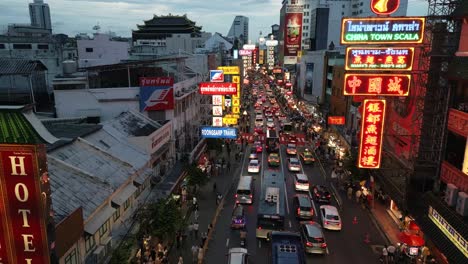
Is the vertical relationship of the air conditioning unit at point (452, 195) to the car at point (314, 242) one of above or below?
above

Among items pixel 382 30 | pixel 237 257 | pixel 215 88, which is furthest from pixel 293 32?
pixel 237 257

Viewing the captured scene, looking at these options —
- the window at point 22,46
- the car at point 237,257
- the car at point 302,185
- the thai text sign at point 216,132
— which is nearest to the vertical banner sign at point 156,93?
the thai text sign at point 216,132

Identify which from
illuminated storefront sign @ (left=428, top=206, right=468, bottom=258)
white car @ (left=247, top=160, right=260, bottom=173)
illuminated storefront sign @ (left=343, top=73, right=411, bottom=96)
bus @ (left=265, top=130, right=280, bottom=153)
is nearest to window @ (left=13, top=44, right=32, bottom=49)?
bus @ (left=265, top=130, right=280, bottom=153)

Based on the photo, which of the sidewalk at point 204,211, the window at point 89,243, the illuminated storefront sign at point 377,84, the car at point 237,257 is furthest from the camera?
the sidewalk at point 204,211

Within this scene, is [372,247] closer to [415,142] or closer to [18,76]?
[415,142]

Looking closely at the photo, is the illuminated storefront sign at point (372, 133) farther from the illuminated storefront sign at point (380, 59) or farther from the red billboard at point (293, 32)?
the red billboard at point (293, 32)

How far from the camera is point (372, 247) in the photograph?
2423 cm

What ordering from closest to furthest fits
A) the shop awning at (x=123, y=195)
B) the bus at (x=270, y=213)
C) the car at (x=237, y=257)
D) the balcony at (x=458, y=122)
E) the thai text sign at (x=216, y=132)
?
the balcony at (x=458, y=122)
the car at (x=237, y=257)
the shop awning at (x=123, y=195)
the bus at (x=270, y=213)
the thai text sign at (x=216, y=132)

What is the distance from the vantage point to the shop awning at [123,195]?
19.8m

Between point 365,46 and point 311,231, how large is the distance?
1180cm

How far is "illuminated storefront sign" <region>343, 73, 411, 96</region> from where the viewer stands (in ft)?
71.4

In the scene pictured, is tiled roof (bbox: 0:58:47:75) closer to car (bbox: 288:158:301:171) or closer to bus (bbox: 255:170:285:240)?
bus (bbox: 255:170:285:240)

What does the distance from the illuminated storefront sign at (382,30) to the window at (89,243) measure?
1776cm

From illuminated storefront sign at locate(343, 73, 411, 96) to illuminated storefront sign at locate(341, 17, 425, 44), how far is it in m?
2.03
